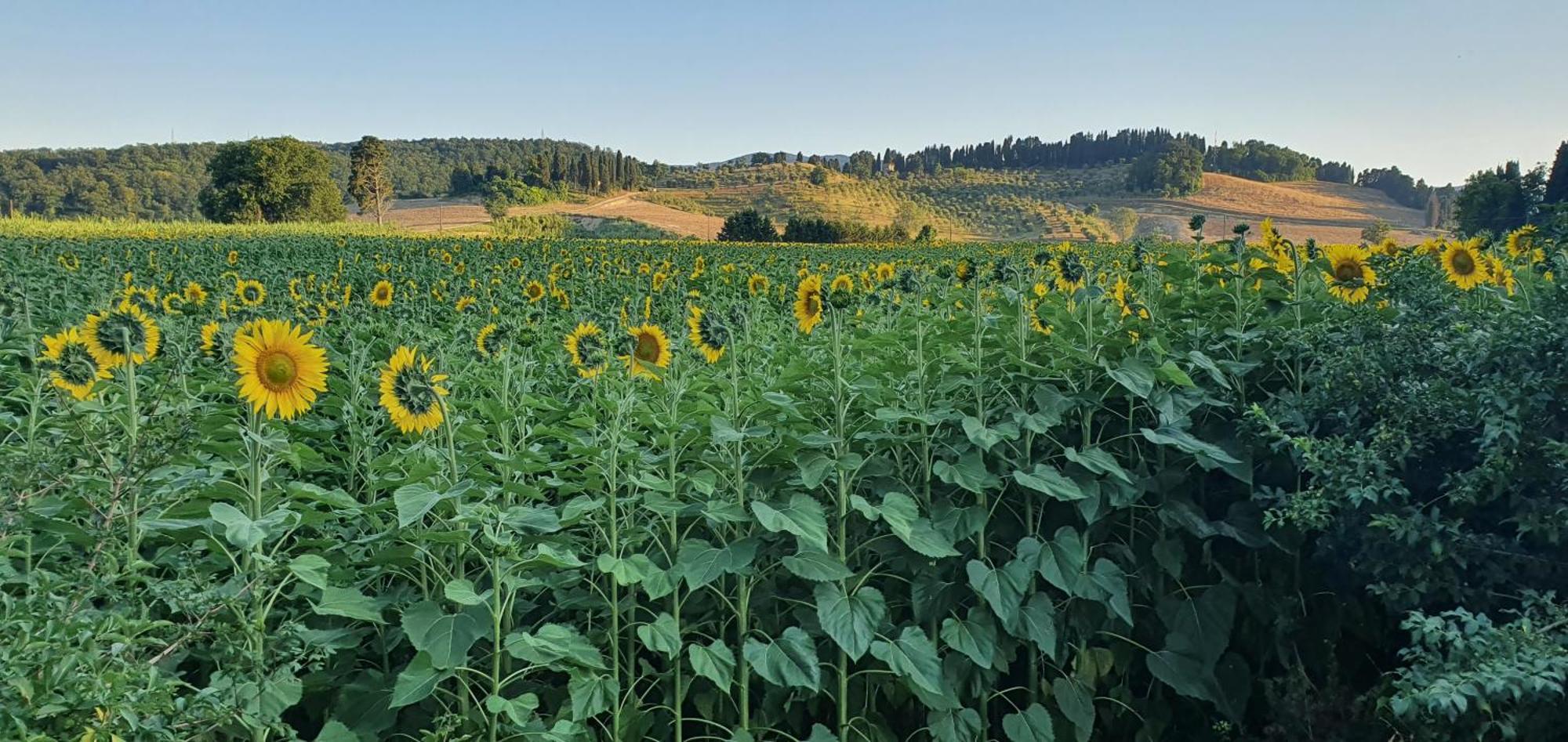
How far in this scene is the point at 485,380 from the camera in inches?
129

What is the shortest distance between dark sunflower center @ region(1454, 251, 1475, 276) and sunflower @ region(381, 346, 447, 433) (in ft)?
12.8

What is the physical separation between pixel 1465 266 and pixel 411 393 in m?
4.02

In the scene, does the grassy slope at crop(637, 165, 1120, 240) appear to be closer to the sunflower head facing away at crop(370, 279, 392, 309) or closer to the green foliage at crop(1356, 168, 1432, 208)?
the green foliage at crop(1356, 168, 1432, 208)

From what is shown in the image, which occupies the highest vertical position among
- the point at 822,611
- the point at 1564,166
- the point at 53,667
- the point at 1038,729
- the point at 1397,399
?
the point at 1564,166

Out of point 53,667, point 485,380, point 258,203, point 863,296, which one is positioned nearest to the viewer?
point 53,667

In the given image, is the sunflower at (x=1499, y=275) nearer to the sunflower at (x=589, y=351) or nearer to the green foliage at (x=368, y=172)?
the sunflower at (x=589, y=351)

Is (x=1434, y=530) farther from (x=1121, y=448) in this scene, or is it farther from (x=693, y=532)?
(x=693, y=532)

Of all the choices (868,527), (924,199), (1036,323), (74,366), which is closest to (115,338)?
(74,366)

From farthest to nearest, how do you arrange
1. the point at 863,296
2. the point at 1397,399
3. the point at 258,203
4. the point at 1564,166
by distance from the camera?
1. the point at 258,203
2. the point at 1564,166
3. the point at 863,296
4. the point at 1397,399

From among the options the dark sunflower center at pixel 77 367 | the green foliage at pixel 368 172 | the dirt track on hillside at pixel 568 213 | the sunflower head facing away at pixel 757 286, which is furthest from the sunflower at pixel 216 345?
the green foliage at pixel 368 172

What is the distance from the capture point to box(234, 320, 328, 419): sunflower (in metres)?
2.23

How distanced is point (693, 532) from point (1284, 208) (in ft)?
371

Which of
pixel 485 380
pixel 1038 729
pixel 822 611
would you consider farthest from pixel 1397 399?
pixel 485 380

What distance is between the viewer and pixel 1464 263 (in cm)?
388
